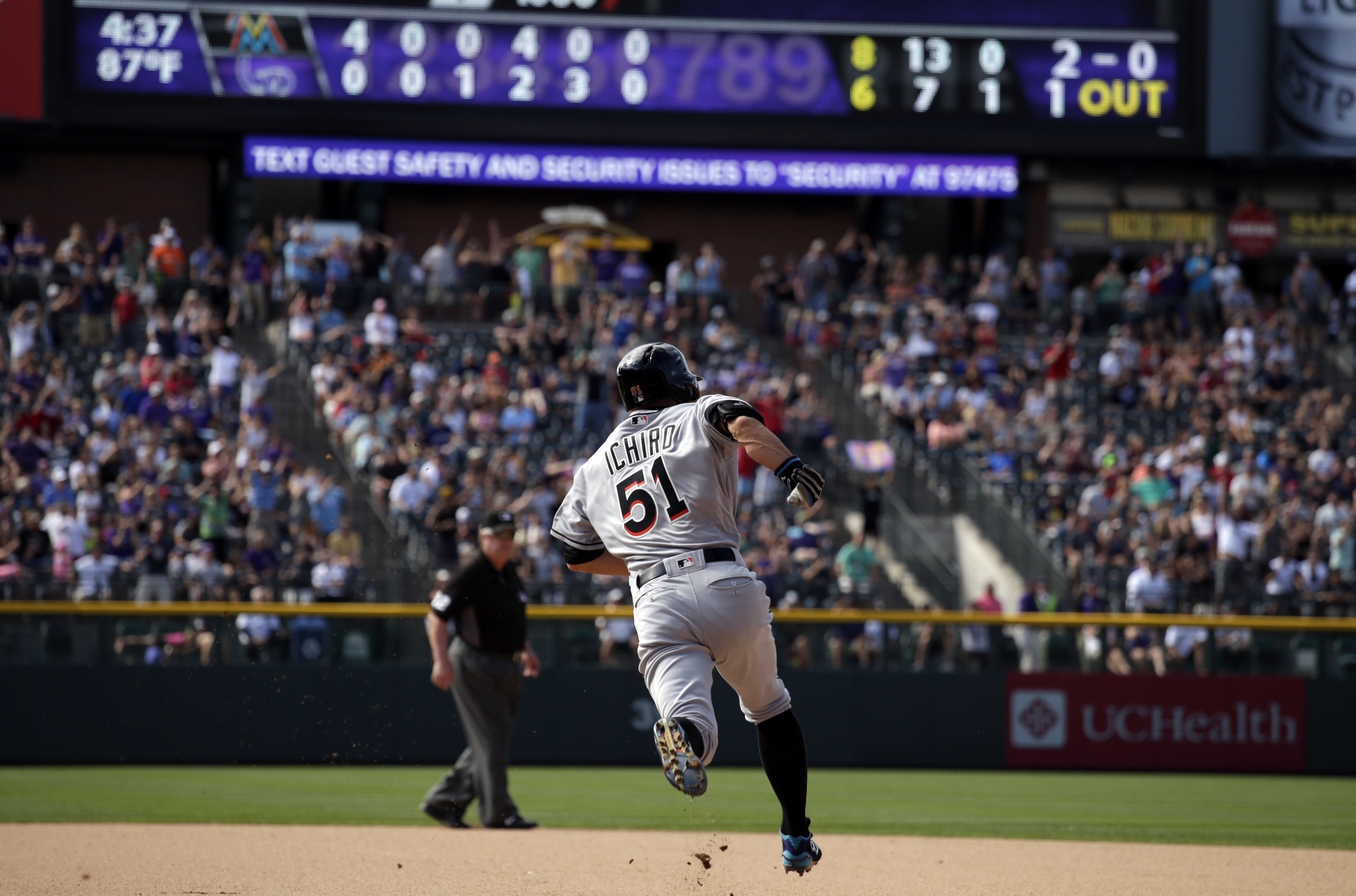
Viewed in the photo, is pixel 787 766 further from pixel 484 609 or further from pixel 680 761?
pixel 484 609

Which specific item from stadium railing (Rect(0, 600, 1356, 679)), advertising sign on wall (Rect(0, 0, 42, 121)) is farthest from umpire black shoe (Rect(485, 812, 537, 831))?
advertising sign on wall (Rect(0, 0, 42, 121))

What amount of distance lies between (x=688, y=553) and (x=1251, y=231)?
26524mm

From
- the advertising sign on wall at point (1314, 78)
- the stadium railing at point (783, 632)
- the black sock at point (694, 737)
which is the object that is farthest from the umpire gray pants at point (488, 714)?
the advertising sign on wall at point (1314, 78)

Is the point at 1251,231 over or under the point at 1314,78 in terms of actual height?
under

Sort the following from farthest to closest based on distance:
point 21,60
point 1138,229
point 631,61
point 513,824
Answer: point 1138,229, point 631,61, point 21,60, point 513,824

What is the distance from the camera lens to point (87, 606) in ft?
45.9

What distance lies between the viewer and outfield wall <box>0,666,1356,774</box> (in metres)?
13.9

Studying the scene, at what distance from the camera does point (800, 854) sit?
5.91 metres

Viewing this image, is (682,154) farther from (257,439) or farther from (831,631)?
(831,631)

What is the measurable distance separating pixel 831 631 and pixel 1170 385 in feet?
30.2

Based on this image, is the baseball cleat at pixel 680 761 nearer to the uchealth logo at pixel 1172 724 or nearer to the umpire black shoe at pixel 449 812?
the umpire black shoe at pixel 449 812

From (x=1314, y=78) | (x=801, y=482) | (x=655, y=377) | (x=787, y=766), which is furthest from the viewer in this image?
(x=1314, y=78)

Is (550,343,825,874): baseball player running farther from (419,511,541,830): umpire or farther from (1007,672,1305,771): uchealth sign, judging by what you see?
(1007,672,1305,771): uchealth sign

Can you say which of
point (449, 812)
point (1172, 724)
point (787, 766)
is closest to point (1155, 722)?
point (1172, 724)
